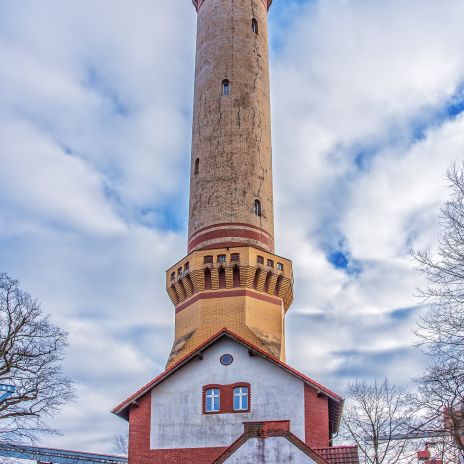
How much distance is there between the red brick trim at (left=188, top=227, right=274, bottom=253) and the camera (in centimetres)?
3706

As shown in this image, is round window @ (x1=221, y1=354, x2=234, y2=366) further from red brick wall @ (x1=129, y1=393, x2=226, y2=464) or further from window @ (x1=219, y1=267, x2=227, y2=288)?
window @ (x1=219, y1=267, x2=227, y2=288)

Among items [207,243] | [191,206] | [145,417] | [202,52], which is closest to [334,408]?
[145,417]

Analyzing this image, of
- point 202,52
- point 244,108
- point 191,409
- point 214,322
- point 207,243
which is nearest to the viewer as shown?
point 191,409

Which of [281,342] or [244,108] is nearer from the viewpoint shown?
[281,342]

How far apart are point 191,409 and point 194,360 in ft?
6.79

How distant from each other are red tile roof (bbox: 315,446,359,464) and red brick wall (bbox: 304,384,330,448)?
7.29 feet

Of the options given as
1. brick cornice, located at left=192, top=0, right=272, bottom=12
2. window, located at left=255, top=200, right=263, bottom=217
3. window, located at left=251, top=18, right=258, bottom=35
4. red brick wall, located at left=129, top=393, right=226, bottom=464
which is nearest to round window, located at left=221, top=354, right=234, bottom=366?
red brick wall, located at left=129, top=393, right=226, bottom=464

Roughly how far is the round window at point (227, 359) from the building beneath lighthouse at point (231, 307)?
43mm

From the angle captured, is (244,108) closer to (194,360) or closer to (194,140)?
(194,140)

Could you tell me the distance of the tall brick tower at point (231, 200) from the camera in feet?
116

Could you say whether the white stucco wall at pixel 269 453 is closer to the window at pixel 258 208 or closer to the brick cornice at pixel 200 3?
the window at pixel 258 208

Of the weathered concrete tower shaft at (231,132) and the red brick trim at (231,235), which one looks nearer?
the red brick trim at (231,235)

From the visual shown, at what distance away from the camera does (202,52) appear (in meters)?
43.6

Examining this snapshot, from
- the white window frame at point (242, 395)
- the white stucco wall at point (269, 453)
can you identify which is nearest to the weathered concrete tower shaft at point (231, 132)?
the white window frame at point (242, 395)
